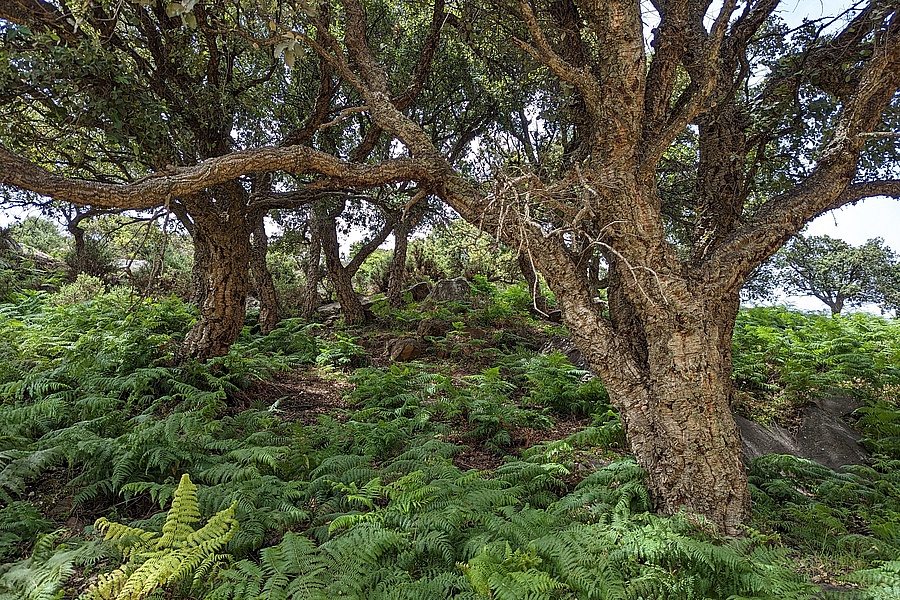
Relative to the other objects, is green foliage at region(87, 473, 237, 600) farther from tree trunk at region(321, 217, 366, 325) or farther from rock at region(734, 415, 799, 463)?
tree trunk at region(321, 217, 366, 325)

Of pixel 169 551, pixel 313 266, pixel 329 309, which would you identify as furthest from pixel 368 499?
pixel 329 309

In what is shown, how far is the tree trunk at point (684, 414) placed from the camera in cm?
361

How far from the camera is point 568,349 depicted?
8.43 metres

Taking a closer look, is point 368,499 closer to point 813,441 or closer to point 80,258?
point 813,441

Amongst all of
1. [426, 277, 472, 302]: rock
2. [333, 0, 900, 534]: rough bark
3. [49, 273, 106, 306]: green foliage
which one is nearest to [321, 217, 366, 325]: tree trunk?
[426, 277, 472, 302]: rock

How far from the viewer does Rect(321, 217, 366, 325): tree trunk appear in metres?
11.7

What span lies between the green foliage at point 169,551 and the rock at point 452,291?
1040 cm

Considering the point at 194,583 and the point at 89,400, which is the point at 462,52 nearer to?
the point at 89,400

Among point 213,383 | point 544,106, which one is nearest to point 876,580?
point 213,383

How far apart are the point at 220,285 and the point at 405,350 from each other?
3.56m

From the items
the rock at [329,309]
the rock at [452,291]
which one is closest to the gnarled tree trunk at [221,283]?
the rock at [329,309]

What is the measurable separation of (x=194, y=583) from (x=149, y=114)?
5370 mm

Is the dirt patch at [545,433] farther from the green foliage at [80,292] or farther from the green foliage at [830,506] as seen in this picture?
the green foliage at [80,292]

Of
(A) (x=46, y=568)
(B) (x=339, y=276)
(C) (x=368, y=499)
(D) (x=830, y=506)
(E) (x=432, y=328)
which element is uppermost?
(B) (x=339, y=276)
